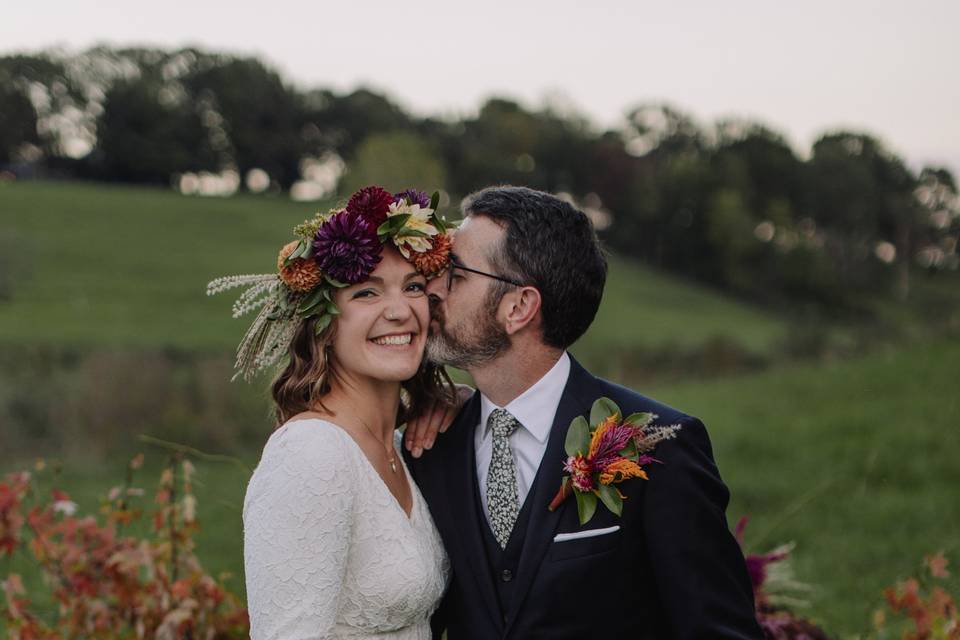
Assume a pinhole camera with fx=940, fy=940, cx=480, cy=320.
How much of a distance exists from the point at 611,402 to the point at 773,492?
904 centimetres

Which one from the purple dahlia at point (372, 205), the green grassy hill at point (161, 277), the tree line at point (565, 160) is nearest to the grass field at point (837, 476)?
the purple dahlia at point (372, 205)

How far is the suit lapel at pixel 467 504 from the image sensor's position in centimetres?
313

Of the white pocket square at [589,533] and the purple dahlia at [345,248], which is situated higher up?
the purple dahlia at [345,248]

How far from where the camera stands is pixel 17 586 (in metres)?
4.18

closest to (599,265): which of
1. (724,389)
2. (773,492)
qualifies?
(773,492)

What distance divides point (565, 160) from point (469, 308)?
78.4m

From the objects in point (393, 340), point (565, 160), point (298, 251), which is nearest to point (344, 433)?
point (393, 340)

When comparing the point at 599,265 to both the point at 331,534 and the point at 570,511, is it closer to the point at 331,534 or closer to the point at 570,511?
the point at 570,511

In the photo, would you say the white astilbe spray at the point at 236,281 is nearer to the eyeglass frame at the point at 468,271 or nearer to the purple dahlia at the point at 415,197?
the purple dahlia at the point at 415,197

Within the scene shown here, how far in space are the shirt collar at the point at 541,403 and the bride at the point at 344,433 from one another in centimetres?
42

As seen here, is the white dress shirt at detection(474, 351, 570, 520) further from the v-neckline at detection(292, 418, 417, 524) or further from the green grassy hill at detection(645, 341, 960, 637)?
the green grassy hill at detection(645, 341, 960, 637)

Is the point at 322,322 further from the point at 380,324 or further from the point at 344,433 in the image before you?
the point at 344,433

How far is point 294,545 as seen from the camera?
2771 mm

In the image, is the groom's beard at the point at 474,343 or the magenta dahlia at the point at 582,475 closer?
the magenta dahlia at the point at 582,475
